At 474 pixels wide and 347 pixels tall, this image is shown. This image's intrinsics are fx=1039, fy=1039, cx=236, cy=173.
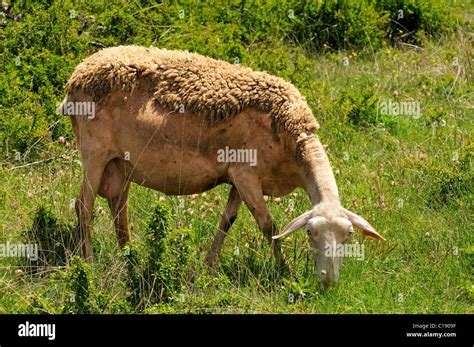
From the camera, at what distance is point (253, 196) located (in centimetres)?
902

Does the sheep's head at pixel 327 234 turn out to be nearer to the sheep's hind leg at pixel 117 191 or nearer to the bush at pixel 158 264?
the bush at pixel 158 264

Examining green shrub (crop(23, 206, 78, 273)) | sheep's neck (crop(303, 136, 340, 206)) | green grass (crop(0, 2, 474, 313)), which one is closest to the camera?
green grass (crop(0, 2, 474, 313))

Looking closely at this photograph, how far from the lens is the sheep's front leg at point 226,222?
9.25 metres

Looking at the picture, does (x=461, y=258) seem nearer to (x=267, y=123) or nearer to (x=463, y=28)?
(x=267, y=123)

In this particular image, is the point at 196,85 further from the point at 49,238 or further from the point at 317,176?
the point at 49,238

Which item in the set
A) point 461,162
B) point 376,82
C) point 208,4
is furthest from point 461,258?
point 208,4

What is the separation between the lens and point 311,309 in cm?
830

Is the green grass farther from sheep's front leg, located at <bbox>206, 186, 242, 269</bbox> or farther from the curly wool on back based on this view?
the curly wool on back

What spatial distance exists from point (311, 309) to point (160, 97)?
2.42 m

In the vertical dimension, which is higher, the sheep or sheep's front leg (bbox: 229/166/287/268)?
the sheep

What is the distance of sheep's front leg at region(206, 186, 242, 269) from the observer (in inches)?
364

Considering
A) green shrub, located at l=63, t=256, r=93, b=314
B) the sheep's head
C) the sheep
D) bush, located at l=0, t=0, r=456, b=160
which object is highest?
bush, located at l=0, t=0, r=456, b=160

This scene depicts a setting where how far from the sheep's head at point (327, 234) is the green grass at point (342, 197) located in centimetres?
18

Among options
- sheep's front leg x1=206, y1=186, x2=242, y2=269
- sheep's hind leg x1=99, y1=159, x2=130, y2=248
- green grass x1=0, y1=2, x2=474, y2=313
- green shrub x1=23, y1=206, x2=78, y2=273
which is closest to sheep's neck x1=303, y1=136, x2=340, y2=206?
green grass x1=0, y1=2, x2=474, y2=313
